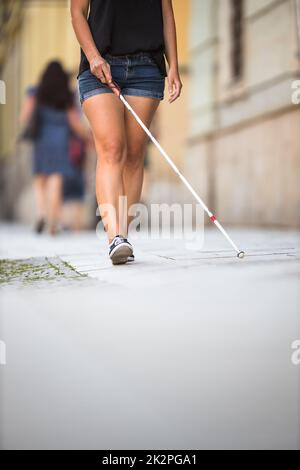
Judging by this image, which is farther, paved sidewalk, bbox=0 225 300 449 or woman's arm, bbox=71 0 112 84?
woman's arm, bbox=71 0 112 84

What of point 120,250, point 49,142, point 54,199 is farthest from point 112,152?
point 49,142

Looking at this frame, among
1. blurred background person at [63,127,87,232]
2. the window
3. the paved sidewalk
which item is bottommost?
the paved sidewalk

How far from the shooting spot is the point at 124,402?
1462mm

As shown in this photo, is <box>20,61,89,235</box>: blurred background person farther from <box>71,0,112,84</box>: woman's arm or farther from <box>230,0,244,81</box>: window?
<box>71,0,112,84</box>: woman's arm

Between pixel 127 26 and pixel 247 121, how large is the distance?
551 cm

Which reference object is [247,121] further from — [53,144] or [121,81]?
[121,81]

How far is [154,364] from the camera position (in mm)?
1611

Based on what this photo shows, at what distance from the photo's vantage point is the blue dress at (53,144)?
6.97 meters

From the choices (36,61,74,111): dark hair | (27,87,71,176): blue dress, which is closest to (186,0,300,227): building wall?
(36,61,74,111): dark hair

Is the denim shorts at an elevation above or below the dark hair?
below

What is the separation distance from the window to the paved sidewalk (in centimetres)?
561

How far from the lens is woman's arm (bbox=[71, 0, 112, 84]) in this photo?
2688 millimetres
